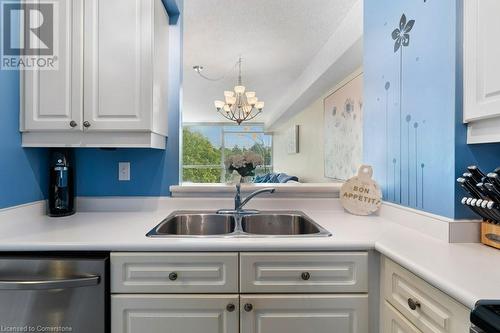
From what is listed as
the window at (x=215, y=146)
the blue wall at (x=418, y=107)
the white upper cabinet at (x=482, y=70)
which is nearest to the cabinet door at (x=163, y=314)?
the blue wall at (x=418, y=107)

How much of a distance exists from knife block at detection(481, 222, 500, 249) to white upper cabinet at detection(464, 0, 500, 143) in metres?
0.32

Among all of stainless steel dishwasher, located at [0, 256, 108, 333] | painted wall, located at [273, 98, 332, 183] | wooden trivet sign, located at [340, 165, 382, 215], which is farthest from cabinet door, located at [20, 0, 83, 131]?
painted wall, located at [273, 98, 332, 183]

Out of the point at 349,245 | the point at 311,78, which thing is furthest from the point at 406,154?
the point at 311,78

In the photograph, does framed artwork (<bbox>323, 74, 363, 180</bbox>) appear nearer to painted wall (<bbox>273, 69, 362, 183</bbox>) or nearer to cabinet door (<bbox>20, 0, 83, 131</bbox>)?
painted wall (<bbox>273, 69, 362, 183</bbox>)

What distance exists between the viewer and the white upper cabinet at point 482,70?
983mm

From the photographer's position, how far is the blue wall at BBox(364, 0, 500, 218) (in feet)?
3.79

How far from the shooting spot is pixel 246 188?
1.85 meters

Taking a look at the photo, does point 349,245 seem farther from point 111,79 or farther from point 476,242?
Answer: point 111,79

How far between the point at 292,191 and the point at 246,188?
303 millimetres

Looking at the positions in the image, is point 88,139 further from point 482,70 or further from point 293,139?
point 293,139

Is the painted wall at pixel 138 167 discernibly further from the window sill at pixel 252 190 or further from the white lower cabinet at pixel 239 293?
the white lower cabinet at pixel 239 293

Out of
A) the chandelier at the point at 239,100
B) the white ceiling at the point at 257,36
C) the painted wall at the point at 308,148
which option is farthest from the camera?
the painted wall at the point at 308,148

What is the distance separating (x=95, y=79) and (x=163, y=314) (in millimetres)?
1203

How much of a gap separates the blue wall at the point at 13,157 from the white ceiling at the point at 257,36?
1.64 metres
